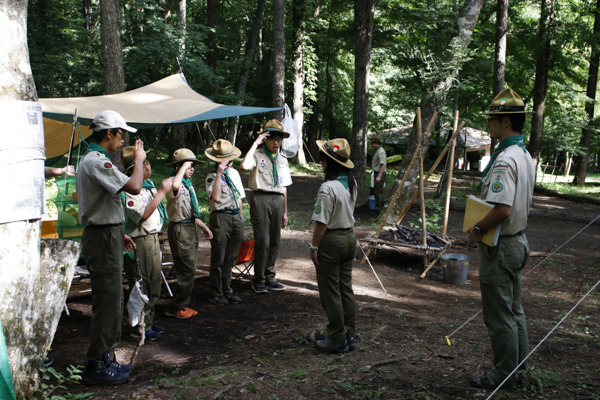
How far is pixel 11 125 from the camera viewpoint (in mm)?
2654

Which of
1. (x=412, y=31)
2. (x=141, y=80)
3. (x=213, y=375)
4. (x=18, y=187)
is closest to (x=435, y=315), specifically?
(x=213, y=375)

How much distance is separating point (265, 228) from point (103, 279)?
257 cm

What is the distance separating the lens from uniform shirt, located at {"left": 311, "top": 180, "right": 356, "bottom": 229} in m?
3.70

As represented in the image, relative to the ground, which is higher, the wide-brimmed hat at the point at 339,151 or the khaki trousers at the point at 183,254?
the wide-brimmed hat at the point at 339,151

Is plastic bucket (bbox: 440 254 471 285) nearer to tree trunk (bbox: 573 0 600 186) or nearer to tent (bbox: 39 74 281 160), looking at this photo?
tent (bbox: 39 74 281 160)

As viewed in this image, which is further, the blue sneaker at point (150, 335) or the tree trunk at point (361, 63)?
the tree trunk at point (361, 63)

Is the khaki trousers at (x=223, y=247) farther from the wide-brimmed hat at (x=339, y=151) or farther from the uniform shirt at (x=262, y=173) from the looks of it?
the wide-brimmed hat at (x=339, y=151)

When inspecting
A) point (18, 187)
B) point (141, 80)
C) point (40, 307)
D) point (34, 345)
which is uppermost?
point (141, 80)

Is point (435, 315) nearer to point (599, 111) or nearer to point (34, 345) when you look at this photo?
point (34, 345)

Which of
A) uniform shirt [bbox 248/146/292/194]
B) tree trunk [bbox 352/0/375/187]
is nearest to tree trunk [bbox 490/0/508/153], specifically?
tree trunk [bbox 352/0/375/187]

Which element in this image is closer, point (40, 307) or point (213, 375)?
point (40, 307)

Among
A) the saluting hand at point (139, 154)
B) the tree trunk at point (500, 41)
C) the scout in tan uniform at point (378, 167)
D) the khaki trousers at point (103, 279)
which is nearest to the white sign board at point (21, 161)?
the khaki trousers at point (103, 279)

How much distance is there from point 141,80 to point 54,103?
10893mm

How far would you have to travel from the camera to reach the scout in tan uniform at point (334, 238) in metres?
3.73
